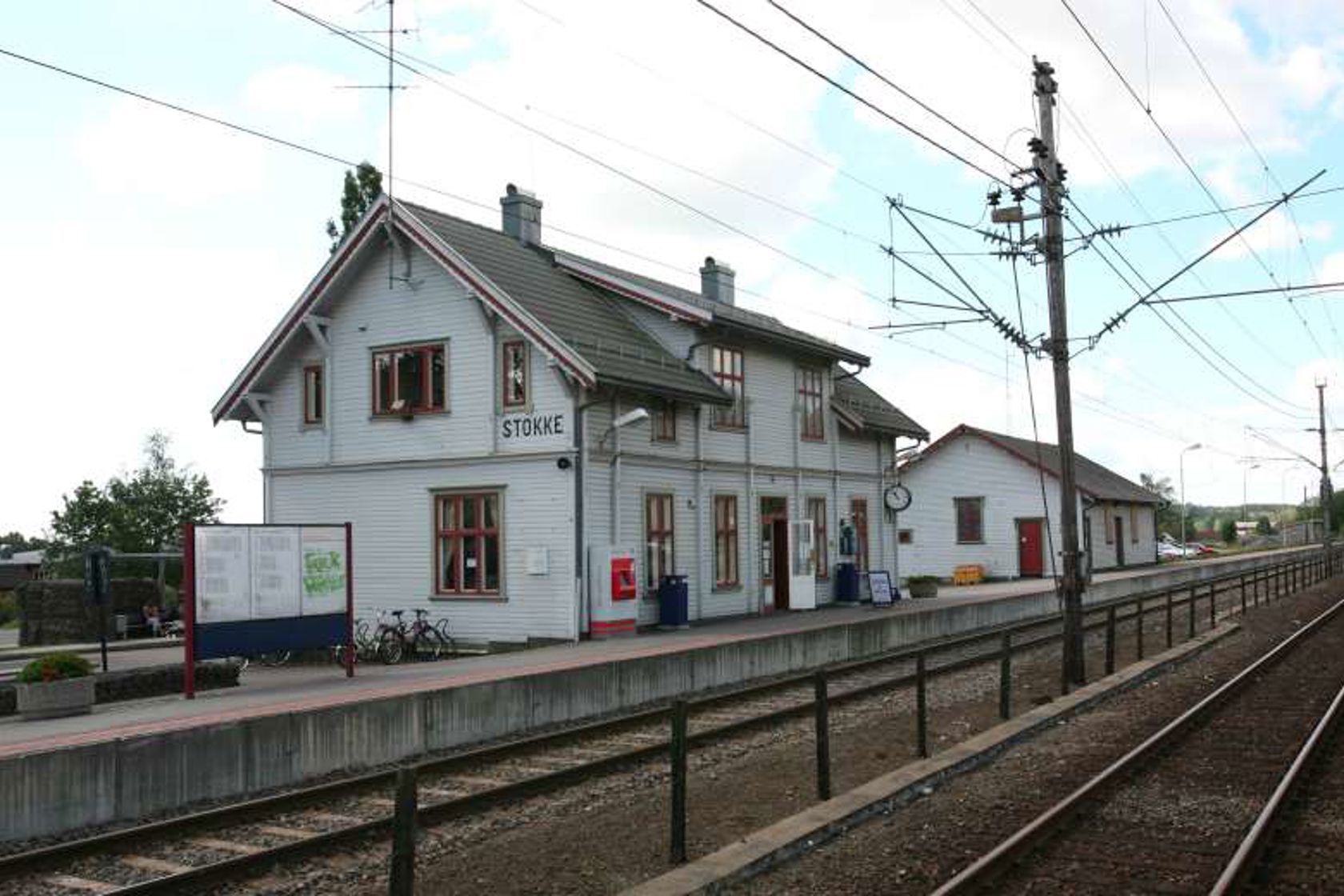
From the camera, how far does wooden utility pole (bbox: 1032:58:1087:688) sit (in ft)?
Answer: 56.4

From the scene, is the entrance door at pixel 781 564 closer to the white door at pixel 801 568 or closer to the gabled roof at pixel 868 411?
the white door at pixel 801 568

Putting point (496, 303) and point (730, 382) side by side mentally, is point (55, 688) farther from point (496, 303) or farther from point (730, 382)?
point (730, 382)

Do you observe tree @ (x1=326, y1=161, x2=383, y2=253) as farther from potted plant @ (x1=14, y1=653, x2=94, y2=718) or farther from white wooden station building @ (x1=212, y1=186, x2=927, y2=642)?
potted plant @ (x1=14, y1=653, x2=94, y2=718)

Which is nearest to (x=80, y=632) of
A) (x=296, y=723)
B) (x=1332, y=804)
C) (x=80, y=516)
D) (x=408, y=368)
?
(x=408, y=368)

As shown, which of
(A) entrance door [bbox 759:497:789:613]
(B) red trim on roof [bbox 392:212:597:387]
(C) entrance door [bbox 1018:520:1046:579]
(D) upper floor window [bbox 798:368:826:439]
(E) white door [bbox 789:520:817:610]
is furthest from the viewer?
(C) entrance door [bbox 1018:520:1046:579]

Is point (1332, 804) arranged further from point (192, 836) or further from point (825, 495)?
point (825, 495)

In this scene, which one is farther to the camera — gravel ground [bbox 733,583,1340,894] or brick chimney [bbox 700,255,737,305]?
brick chimney [bbox 700,255,737,305]

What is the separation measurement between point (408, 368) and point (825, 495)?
11.0 m

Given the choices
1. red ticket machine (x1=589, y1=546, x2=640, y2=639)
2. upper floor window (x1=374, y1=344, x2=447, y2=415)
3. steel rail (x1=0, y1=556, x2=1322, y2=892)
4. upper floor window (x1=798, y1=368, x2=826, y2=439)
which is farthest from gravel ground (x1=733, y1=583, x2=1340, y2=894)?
upper floor window (x1=798, y1=368, x2=826, y2=439)

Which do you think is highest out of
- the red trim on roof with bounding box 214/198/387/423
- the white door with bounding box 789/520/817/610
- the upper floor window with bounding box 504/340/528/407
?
the red trim on roof with bounding box 214/198/387/423

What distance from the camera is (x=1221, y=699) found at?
48.5 feet

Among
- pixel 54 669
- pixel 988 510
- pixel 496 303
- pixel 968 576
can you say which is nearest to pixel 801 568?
pixel 496 303

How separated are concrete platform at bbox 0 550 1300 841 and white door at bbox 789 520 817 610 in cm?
446

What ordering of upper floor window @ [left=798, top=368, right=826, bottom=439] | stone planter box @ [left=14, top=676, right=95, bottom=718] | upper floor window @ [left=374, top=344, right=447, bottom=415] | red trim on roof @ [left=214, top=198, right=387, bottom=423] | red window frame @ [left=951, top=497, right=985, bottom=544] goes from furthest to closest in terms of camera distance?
red window frame @ [left=951, top=497, right=985, bottom=544], upper floor window @ [left=798, top=368, right=826, bottom=439], red trim on roof @ [left=214, top=198, right=387, bottom=423], upper floor window @ [left=374, top=344, right=447, bottom=415], stone planter box @ [left=14, top=676, right=95, bottom=718]
